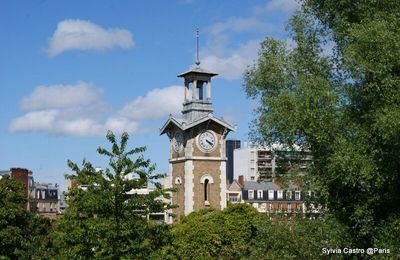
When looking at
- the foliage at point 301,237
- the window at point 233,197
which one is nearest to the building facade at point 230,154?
the window at point 233,197

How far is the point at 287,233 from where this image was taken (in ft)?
73.8

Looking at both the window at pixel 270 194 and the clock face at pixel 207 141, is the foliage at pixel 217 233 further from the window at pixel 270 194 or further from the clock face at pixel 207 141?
the window at pixel 270 194

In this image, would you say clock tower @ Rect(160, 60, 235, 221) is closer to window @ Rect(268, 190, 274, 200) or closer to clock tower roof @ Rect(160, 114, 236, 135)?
clock tower roof @ Rect(160, 114, 236, 135)

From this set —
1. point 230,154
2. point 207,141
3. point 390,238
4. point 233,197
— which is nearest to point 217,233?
point 207,141

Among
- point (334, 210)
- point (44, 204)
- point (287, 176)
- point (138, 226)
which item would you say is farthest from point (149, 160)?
point (44, 204)

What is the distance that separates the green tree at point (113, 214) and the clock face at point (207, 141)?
34156 millimetres

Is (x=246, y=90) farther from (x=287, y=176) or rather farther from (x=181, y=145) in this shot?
(x=181, y=145)

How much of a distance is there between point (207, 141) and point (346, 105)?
3432 centimetres

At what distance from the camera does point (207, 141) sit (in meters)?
55.6

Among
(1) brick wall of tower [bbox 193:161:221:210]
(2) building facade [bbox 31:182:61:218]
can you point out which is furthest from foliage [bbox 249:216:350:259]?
(2) building facade [bbox 31:182:61:218]

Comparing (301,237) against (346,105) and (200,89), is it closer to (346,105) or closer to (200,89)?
(346,105)

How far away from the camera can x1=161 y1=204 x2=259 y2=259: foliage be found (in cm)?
4725

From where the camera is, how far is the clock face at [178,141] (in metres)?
55.9

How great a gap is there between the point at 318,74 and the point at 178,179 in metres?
33.6
